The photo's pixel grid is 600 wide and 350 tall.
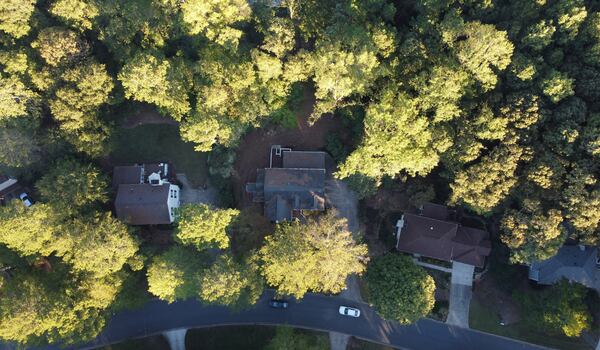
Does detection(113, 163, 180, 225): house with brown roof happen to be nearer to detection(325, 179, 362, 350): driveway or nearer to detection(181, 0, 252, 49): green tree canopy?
detection(181, 0, 252, 49): green tree canopy

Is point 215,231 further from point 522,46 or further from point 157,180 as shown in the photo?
point 522,46

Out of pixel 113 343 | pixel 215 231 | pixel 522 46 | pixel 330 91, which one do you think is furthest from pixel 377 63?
pixel 113 343

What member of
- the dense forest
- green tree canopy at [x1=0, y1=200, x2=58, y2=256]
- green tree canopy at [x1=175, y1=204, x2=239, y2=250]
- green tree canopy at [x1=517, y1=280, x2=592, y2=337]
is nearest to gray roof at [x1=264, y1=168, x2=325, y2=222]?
the dense forest

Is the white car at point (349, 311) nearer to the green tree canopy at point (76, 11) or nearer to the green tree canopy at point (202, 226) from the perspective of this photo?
the green tree canopy at point (202, 226)

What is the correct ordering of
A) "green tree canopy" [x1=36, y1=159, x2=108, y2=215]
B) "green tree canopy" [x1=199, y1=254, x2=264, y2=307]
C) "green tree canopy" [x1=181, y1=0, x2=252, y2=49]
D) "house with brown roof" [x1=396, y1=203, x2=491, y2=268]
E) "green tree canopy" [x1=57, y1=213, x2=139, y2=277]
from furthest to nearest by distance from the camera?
"house with brown roof" [x1=396, y1=203, x2=491, y2=268]
"green tree canopy" [x1=36, y1=159, x2=108, y2=215]
"green tree canopy" [x1=57, y1=213, x2=139, y2=277]
"green tree canopy" [x1=181, y1=0, x2=252, y2=49]
"green tree canopy" [x1=199, y1=254, x2=264, y2=307]

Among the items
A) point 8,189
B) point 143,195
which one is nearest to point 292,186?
point 143,195
